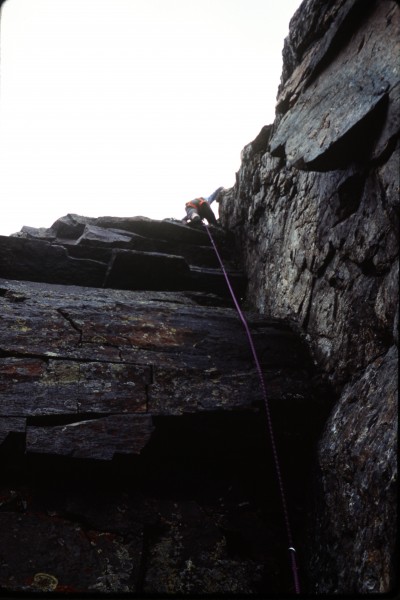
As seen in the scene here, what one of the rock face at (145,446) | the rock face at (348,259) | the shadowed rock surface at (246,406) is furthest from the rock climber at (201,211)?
the rock face at (145,446)

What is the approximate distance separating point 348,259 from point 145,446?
2.79 meters

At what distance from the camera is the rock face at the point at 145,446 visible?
3.01 meters

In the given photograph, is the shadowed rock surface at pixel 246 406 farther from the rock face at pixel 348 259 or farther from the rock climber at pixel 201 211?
the rock climber at pixel 201 211

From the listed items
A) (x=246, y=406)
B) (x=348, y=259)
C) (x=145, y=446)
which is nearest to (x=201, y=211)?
(x=348, y=259)

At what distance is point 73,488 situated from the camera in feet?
11.2

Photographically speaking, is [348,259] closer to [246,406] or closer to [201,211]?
[246,406]

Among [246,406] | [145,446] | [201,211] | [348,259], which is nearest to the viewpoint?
[145,446]

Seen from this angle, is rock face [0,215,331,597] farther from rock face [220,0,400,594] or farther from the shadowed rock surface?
rock face [220,0,400,594]

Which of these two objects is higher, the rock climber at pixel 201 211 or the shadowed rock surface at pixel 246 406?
the rock climber at pixel 201 211

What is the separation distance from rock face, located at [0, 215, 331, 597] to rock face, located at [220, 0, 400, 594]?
18.2 inches

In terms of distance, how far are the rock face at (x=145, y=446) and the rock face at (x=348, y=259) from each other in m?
0.46

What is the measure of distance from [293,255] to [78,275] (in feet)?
12.5

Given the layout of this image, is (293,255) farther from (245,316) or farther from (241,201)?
(241,201)

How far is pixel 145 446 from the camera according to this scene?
3514 millimetres
